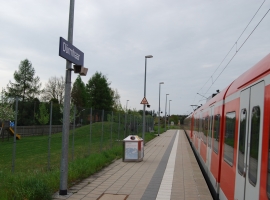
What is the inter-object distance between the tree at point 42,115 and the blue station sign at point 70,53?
2.71 metres

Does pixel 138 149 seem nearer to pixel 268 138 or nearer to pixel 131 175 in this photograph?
pixel 131 175

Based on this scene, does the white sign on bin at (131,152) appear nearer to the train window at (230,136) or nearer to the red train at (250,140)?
the train window at (230,136)

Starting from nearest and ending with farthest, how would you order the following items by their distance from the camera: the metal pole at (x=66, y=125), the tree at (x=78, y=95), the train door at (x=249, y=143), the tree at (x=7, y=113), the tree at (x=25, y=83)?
the train door at (x=249, y=143) < the metal pole at (x=66, y=125) < the tree at (x=7, y=113) < the tree at (x=25, y=83) < the tree at (x=78, y=95)

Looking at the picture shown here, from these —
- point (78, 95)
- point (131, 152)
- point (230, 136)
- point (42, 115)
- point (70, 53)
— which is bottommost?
point (131, 152)

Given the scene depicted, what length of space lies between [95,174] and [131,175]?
1.10m

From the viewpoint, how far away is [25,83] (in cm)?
7181

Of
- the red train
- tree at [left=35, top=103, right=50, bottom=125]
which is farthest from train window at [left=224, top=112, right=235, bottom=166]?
tree at [left=35, top=103, right=50, bottom=125]

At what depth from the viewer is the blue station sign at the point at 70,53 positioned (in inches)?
266

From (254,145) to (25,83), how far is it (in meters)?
72.5

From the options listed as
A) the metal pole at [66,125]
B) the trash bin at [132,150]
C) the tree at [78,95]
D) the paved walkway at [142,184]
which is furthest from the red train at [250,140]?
the tree at [78,95]

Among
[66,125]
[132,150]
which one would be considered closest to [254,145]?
[66,125]

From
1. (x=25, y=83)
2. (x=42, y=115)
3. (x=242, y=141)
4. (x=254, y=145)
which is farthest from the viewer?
(x=25, y=83)

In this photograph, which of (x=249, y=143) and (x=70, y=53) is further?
(x=70, y=53)

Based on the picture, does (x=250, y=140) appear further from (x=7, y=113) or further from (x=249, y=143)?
(x=7, y=113)
